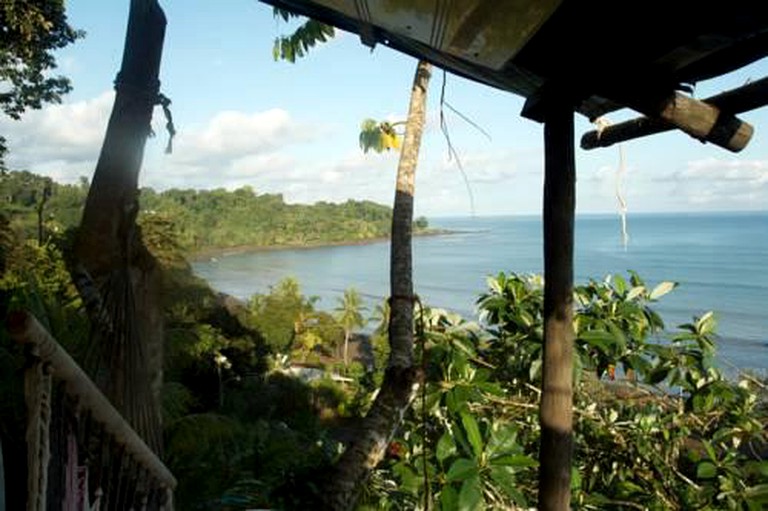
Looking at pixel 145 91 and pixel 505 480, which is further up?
pixel 145 91

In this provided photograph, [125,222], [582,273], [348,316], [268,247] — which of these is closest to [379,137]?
[125,222]

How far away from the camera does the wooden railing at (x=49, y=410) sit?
0.77 meters

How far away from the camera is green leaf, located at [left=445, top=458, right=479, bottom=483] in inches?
67.1

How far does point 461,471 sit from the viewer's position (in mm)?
1721

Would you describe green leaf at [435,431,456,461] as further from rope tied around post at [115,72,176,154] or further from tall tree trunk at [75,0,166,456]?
rope tied around post at [115,72,176,154]

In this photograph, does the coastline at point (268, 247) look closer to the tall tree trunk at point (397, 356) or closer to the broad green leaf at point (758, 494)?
the tall tree trunk at point (397, 356)

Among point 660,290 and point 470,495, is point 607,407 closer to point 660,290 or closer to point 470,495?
point 660,290

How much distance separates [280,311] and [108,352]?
23.5 meters

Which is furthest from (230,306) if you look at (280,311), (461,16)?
(461,16)

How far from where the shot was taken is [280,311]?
79.9ft

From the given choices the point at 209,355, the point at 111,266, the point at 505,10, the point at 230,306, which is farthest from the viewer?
the point at 230,306

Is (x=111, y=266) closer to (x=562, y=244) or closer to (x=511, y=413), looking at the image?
(x=562, y=244)

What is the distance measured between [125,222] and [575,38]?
109cm

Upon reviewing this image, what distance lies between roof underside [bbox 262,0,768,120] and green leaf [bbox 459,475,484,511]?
1.11 m
